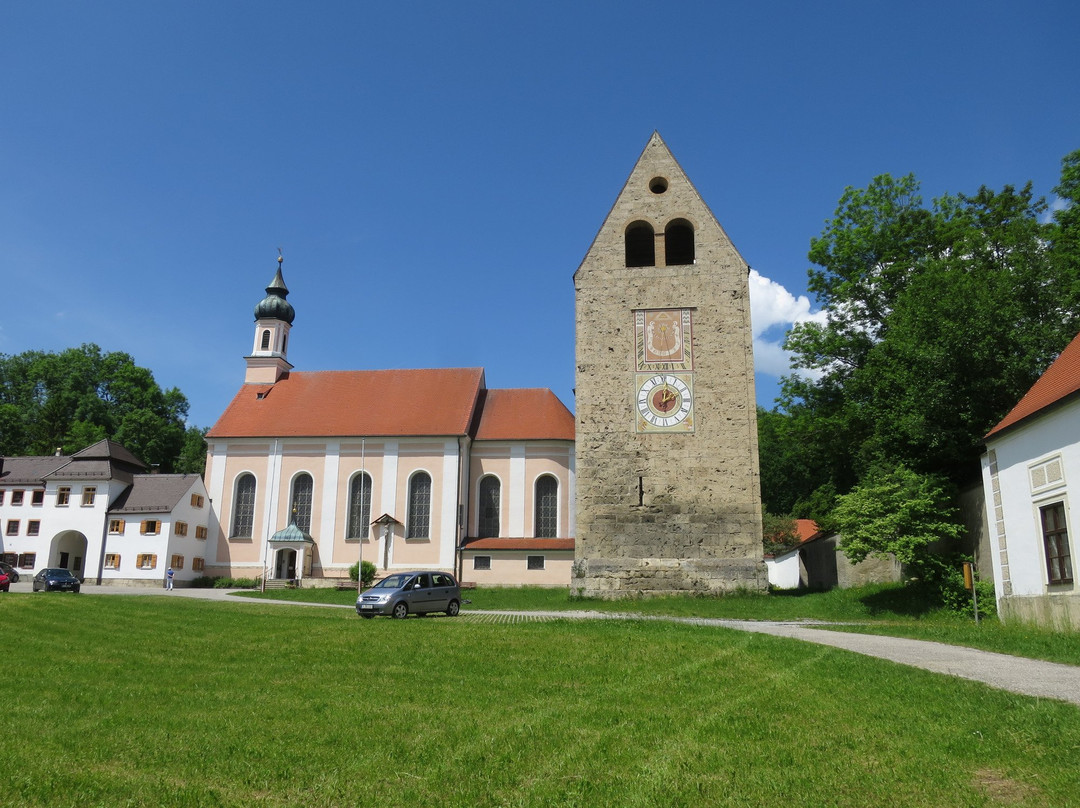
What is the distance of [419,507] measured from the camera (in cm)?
4109

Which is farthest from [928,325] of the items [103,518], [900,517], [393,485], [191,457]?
[191,457]

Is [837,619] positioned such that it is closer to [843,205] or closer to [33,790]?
[843,205]

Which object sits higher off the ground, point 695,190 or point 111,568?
point 695,190

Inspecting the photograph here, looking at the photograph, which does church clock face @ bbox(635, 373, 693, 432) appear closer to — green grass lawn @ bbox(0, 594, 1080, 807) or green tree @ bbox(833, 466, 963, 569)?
green tree @ bbox(833, 466, 963, 569)

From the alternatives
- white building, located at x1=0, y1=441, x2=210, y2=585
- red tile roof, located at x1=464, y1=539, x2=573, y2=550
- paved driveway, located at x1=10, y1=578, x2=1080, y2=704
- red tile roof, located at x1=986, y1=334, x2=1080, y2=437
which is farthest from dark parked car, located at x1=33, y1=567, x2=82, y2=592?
red tile roof, located at x1=986, y1=334, x2=1080, y2=437

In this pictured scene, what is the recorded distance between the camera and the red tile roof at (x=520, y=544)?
38312mm

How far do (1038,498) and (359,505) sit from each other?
1270 inches

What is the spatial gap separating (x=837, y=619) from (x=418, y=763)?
18.5m

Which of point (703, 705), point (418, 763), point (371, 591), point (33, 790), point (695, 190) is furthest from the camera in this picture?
point (695, 190)

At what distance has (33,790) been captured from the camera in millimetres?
5066


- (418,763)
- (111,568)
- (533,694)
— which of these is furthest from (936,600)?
(111,568)

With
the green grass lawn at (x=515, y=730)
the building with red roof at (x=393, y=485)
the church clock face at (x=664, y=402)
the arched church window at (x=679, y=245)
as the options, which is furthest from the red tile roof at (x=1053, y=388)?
the building with red roof at (x=393, y=485)

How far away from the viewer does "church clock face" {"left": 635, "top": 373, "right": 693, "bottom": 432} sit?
2762 cm

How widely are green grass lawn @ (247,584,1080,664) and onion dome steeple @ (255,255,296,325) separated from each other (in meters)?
23.5
